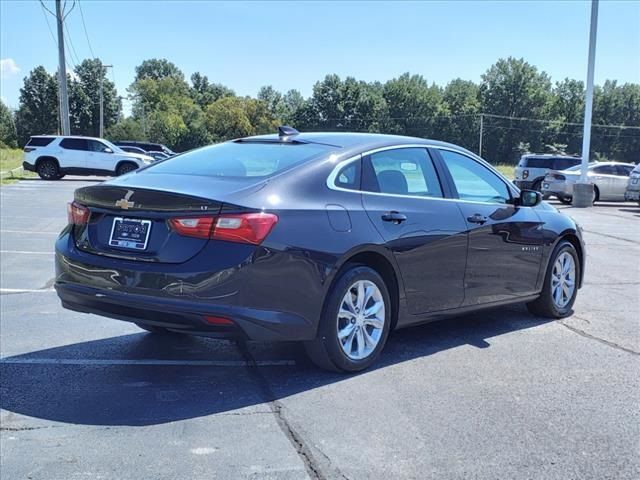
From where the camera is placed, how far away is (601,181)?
79.4 feet

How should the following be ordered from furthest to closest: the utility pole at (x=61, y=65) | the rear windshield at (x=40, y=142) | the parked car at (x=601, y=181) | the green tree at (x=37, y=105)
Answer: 1. the green tree at (x=37, y=105)
2. the utility pole at (x=61, y=65)
3. the rear windshield at (x=40, y=142)
4. the parked car at (x=601, y=181)

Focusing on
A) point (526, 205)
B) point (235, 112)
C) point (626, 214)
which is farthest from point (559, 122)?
point (526, 205)

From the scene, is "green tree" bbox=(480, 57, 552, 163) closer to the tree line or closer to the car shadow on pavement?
the tree line

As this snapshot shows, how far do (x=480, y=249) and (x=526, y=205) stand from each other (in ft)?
3.10

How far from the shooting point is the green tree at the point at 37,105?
286 ft

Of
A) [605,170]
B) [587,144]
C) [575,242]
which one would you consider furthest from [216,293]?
[605,170]

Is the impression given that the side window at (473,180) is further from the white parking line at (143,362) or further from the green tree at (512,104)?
the green tree at (512,104)

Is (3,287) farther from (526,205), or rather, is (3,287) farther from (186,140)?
(186,140)

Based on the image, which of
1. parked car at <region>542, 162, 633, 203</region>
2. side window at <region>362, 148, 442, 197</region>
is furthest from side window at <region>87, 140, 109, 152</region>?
side window at <region>362, 148, 442, 197</region>

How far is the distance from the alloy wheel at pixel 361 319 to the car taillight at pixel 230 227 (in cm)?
83

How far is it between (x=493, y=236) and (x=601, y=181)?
20.7 meters

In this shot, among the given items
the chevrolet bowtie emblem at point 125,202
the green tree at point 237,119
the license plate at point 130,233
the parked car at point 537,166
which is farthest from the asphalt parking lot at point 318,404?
the green tree at point 237,119

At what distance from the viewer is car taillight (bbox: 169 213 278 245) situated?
3.91 meters

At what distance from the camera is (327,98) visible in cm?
8962
